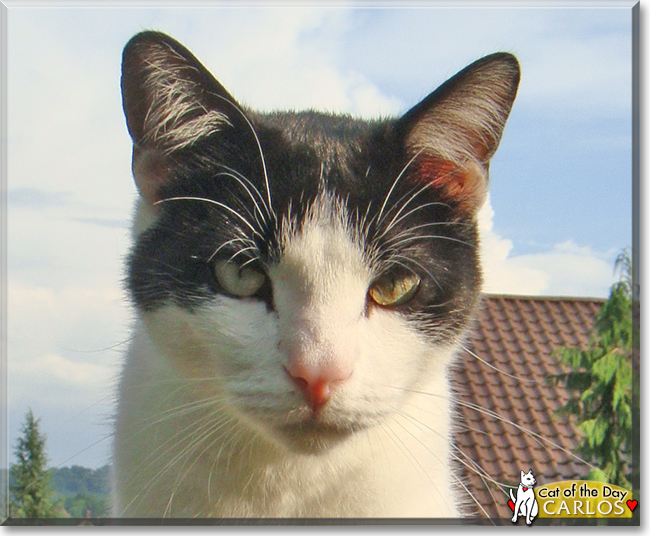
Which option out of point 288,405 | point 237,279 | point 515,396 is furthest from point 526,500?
point 237,279

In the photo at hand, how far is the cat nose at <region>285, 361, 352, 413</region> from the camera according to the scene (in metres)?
1.10

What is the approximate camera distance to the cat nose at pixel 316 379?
110 cm

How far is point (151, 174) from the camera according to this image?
4.42 feet

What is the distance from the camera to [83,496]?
1.63 metres

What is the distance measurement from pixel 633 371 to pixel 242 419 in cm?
102

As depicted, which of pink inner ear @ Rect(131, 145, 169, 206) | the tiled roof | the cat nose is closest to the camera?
the cat nose

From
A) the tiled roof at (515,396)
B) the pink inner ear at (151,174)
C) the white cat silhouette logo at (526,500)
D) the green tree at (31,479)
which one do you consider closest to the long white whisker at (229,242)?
the pink inner ear at (151,174)

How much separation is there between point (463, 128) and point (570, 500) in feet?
3.14

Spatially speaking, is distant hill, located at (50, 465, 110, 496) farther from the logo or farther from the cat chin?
the logo

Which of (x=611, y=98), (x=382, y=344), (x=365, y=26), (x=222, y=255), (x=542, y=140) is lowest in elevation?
Result: (x=382, y=344)

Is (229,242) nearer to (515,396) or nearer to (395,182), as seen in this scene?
(395,182)

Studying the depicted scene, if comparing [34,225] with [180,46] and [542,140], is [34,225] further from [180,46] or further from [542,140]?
[542,140]

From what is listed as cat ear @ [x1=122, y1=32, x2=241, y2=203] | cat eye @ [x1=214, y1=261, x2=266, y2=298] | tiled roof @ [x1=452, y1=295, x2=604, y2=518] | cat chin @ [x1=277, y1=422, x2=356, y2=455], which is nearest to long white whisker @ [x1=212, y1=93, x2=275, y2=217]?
cat ear @ [x1=122, y1=32, x2=241, y2=203]

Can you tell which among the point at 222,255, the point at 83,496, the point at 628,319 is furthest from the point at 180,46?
the point at 628,319
